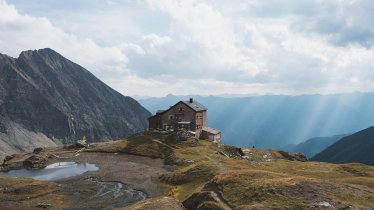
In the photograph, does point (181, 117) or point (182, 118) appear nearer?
point (182, 118)

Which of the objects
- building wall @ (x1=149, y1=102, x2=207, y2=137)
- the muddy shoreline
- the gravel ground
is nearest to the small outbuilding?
building wall @ (x1=149, y1=102, x2=207, y2=137)

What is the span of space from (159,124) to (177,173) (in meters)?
70.5

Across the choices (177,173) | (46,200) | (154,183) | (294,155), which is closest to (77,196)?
(46,200)

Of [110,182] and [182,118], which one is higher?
[182,118]

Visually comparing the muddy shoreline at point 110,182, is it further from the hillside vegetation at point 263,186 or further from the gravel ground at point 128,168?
the hillside vegetation at point 263,186

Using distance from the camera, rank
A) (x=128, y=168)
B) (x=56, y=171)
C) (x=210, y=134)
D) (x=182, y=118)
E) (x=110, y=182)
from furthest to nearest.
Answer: (x=182, y=118) < (x=210, y=134) < (x=56, y=171) < (x=128, y=168) < (x=110, y=182)

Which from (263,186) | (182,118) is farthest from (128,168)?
(182,118)

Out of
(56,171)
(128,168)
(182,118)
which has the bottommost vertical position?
(56,171)

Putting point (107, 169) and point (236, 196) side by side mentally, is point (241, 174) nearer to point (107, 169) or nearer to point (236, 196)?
point (236, 196)

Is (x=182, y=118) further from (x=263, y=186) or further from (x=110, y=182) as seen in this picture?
(x=263, y=186)

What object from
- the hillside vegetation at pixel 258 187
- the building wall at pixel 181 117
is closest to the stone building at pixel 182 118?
the building wall at pixel 181 117

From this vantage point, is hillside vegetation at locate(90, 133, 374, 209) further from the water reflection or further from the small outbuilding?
the small outbuilding

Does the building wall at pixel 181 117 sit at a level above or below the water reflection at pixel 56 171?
above

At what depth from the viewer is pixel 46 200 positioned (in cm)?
7112
